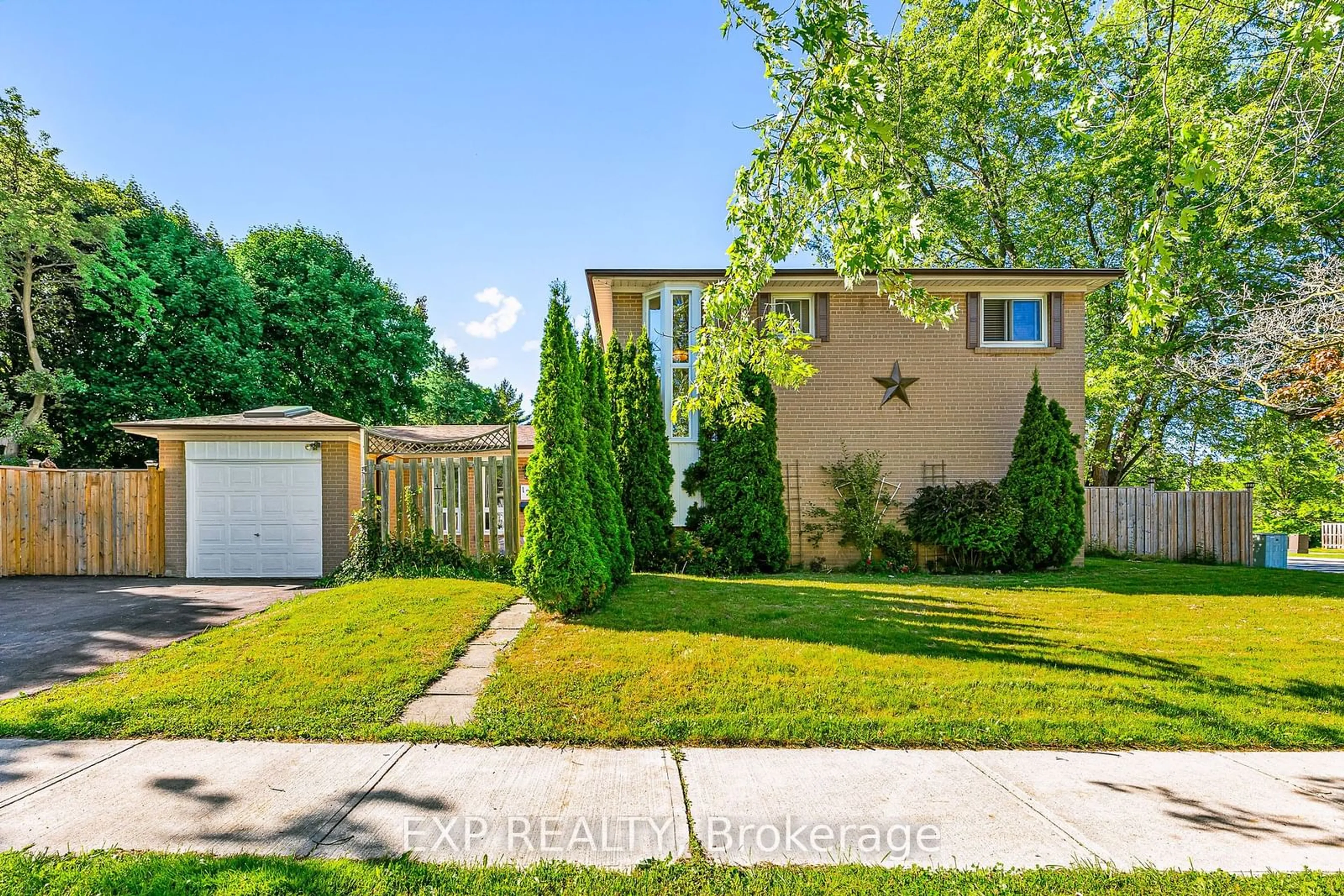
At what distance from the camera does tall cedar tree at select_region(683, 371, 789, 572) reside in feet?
33.2

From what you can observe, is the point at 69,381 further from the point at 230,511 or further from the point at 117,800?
the point at 117,800

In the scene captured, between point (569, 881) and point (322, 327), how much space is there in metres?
22.3

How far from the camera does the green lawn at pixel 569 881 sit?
2.18 m

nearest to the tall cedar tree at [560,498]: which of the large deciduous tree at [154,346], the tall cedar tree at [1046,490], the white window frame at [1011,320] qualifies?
the tall cedar tree at [1046,490]

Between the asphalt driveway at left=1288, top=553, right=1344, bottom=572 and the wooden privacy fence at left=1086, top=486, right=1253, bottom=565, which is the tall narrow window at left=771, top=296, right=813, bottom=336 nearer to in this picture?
the wooden privacy fence at left=1086, top=486, right=1253, bottom=565

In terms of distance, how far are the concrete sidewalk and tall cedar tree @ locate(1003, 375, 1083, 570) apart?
770 cm

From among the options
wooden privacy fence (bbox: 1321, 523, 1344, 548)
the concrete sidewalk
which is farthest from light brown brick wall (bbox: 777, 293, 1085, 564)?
wooden privacy fence (bbox: 1321, 523, 1344, 548)

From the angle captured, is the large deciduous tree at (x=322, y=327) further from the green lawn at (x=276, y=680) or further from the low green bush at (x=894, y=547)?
the low green bush at (x=894, y=547)

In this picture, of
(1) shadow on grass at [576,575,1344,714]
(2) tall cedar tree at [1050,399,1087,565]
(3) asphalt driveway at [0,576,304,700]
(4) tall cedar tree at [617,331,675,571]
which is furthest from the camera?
(2) tall cedar tree at [1050,399,1087,565]

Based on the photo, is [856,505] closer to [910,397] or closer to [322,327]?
[910,397]

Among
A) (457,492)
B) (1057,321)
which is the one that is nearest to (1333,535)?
(1057,321)

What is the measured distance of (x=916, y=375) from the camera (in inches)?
455

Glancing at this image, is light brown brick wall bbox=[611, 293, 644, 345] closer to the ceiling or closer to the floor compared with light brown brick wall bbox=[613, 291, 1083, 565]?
closer to the ceiling

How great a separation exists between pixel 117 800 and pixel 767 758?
3.28 metres
